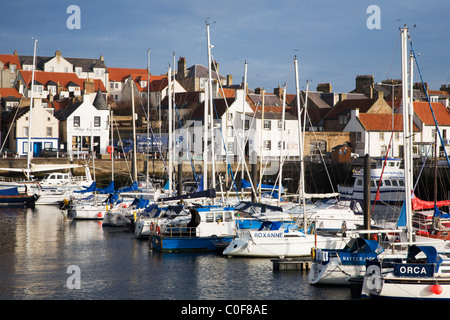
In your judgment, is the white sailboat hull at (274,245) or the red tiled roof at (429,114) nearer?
the white sailboat hull at (274,245)

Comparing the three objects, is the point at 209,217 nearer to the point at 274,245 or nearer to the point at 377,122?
the point at 274,245

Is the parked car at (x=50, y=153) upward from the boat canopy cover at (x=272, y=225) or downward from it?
upward

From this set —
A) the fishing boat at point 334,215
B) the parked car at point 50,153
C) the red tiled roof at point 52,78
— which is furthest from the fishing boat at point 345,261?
the red tiled roof at point 52,78

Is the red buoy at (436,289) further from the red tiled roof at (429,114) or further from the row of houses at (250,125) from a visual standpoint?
the red tiled roof at (429,114)

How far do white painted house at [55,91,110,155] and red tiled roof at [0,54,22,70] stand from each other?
4710 cm

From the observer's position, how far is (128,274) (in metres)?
22.9

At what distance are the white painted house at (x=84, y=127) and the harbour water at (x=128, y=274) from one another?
34.7 meters

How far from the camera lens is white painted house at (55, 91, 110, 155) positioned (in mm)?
65750

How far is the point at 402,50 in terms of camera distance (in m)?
21.4

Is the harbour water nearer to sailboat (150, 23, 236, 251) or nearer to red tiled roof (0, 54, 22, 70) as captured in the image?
sailboat (150, 23, 236, 251)

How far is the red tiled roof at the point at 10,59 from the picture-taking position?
354ft

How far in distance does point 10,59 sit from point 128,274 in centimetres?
9596
